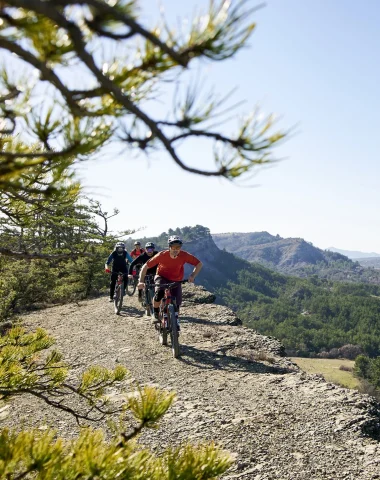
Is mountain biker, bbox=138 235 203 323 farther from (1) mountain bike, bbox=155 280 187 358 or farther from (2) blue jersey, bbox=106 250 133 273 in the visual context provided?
(2) blue jersey, bbox=106 250 133 273

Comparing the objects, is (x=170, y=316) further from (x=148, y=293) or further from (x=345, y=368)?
(x=345, y=368)

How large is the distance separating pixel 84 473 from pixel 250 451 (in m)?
3.63

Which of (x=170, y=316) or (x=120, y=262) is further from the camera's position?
(x=120, y=262)

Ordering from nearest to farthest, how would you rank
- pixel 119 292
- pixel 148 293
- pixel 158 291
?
pixel 158 291 → pixel 148 293 → pixel 119 292

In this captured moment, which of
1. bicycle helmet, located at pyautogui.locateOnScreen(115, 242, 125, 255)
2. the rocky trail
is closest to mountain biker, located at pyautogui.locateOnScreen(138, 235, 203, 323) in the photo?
the rocky trail

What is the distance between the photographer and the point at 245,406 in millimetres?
6199

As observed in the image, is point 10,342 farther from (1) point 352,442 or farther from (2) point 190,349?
(2) point 190,349

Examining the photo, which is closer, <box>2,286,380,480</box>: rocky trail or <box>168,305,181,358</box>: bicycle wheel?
<box>2,286,380,480</box>: rocky trail

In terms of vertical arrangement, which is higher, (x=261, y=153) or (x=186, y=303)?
(x=261, y=153)

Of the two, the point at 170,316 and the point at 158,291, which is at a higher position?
the point at 158,291

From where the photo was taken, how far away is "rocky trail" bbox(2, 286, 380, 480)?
15.1 ft

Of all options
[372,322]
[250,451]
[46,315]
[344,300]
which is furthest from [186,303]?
[344,300]

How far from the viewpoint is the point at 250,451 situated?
488 centimetres

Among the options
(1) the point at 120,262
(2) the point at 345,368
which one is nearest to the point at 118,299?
(1) the point at 120,262
